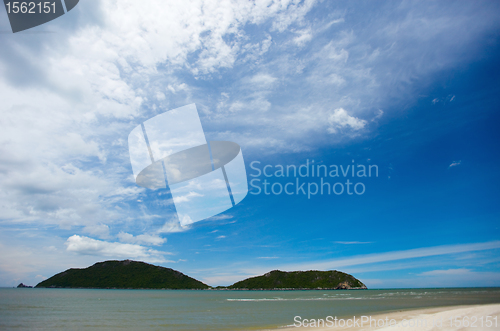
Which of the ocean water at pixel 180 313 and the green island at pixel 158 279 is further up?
the ocean water at pixel 180 313

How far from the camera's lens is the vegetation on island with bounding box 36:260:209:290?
136750mm

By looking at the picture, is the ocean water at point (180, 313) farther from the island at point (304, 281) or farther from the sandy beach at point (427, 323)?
the island at point (304, 281)

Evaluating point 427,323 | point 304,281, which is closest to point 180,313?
point 427,323

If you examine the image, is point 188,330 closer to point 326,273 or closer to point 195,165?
point 195,165

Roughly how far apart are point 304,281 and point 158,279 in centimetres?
8052

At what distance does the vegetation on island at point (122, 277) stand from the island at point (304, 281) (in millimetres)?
42293

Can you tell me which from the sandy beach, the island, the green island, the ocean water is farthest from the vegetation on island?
the sandy beach

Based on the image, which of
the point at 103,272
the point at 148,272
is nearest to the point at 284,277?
the point at 148,272

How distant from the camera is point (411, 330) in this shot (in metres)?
8.56

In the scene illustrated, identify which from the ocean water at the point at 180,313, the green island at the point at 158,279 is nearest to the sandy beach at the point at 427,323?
the ocean water at the point at 180,313

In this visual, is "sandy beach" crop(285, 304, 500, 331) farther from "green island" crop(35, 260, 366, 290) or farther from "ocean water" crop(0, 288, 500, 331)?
"green island" crop(35, 260, 366, 290)

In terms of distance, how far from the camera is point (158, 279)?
141 meters

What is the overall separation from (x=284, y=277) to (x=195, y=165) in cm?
15361

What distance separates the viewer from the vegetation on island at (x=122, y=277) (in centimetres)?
13675
